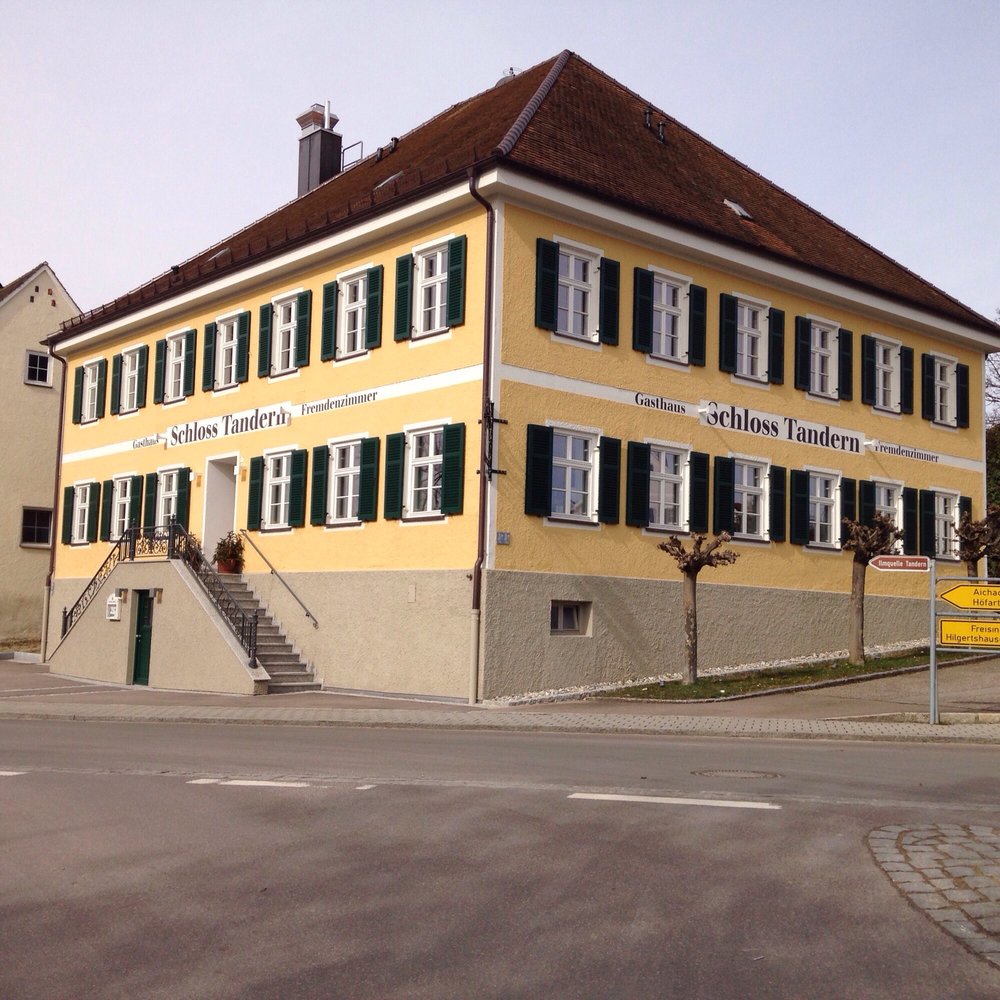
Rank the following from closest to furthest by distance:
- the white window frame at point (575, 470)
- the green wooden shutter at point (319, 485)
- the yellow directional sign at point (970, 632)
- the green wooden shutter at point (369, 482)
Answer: the yellow directional sign at point (970, 632), the white window frame at point (575, 470), the green wooden shutter at point (369, 482), the green wooden shutter at point (319, 485)

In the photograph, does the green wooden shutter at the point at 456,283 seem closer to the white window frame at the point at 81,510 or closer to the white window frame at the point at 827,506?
the white window frame at the point at 827,506

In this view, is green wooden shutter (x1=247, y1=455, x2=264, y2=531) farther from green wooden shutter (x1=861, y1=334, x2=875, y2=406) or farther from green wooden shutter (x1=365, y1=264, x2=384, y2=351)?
green wooden shutter (x1=861, y1=334, x2=875, y2=406)

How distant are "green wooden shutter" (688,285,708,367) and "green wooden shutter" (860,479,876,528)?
547 centimetres

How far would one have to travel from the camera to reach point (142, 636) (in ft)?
96.0

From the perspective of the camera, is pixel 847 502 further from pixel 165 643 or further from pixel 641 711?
pixel 165 643

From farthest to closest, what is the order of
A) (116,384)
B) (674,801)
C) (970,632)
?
(116,384)
(970,632)
(674,801)

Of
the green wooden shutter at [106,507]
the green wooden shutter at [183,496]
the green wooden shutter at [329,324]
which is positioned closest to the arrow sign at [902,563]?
the green wooden shutter at [329,324]

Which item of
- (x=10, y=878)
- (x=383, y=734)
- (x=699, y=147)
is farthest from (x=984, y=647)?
(x=699, y=147)

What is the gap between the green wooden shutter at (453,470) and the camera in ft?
75.9

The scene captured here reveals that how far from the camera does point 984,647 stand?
17766mm

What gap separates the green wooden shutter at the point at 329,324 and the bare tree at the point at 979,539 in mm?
14529

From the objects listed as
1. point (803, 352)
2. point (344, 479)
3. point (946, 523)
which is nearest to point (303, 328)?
point (344, 479)

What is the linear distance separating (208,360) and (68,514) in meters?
7.88

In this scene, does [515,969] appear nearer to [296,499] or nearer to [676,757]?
[676,757]
